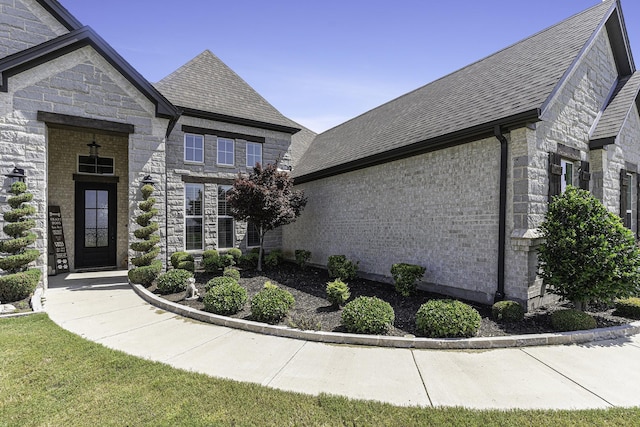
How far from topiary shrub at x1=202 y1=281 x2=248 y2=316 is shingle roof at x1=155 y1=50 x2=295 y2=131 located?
8.72 metres

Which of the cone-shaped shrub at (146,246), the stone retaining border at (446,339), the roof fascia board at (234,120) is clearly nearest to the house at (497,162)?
the stone retaining border at (446,339)

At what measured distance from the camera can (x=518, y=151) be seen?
22.6 ft

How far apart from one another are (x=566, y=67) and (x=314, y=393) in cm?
904

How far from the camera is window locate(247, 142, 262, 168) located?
1396 centimetres

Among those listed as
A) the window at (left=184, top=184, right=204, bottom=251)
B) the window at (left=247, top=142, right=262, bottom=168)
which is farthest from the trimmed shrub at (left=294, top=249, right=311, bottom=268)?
the window at (left=247, top=142, right=262, bottom=168)

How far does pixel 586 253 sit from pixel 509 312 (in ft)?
6.37

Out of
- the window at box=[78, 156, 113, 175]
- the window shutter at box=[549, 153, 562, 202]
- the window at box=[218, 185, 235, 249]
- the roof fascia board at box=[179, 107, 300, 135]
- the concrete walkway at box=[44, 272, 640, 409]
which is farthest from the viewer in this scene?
the window at box=[218, 185, 235, 249]

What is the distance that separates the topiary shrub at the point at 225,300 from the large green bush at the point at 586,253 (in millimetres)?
6630

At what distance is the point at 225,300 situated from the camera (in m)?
6.44

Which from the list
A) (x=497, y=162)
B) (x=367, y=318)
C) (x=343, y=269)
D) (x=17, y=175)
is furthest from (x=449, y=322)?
(x=17, y=175)

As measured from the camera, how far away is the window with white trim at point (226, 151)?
13.2 meters

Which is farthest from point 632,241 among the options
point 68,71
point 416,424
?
point 68,71

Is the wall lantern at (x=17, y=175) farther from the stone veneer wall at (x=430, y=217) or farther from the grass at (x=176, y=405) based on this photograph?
the stone veneer wall at (x=430, y=217)

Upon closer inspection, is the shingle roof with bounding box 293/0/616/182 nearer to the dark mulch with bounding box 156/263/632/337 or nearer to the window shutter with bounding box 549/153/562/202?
the window shutter with bounding box 549/153/562/202
